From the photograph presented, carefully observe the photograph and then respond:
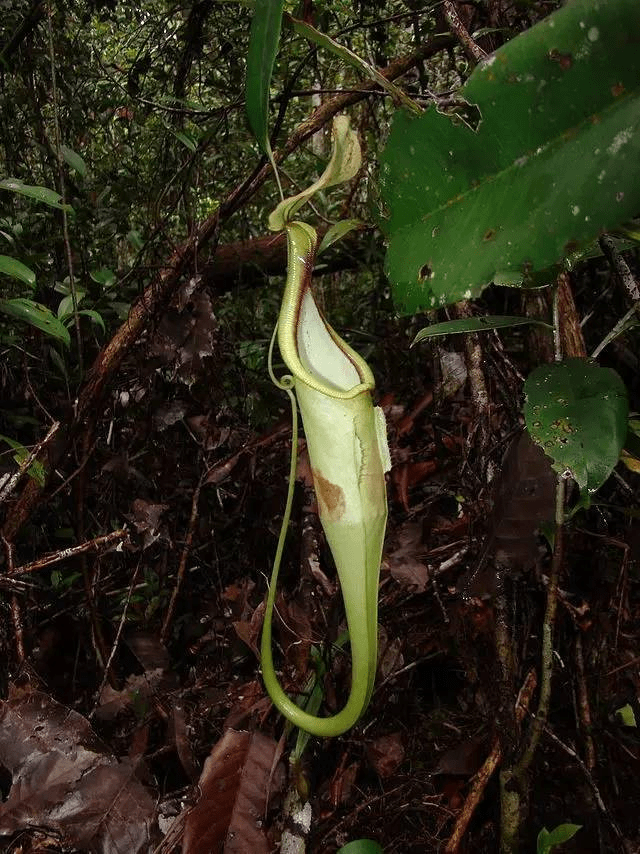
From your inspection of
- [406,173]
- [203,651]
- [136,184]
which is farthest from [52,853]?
[136,184]

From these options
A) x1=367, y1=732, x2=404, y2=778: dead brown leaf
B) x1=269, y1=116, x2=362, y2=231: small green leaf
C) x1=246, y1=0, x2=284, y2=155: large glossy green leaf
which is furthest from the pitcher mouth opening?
x1=367, y1=732, x2=404, y2=778: dead brown leaf

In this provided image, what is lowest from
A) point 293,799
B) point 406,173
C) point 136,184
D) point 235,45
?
Answer: point 293,799

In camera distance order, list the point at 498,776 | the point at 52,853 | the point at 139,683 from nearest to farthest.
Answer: the point at 52,853, the point at 498,776, the point at 139,683

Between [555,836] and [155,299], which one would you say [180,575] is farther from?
[555,836]

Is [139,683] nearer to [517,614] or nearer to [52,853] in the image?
[52,853]

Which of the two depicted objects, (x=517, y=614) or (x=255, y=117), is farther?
(x=517, y=614)

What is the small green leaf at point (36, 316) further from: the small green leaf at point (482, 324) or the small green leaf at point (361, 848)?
the small green leaf at point (361, 848)

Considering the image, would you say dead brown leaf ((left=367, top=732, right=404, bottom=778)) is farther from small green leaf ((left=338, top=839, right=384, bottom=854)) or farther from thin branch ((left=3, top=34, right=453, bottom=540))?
thin branch ((left=3, top=34, right=453, bottom=540))

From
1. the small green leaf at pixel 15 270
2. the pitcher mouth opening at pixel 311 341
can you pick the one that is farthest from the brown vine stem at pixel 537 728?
the small green leaf at pixel 15 270
